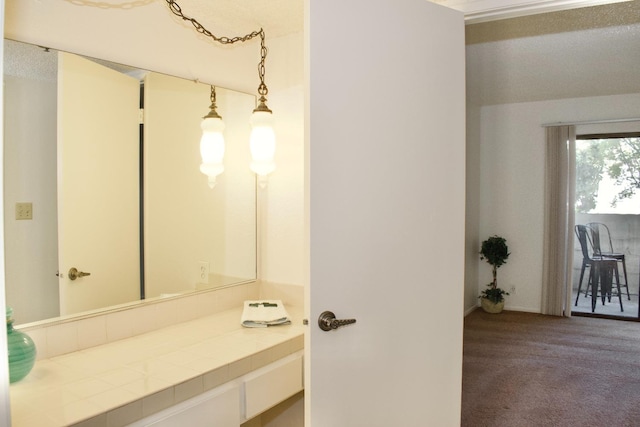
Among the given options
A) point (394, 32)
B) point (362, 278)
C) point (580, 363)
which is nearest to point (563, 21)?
point (394, 32)

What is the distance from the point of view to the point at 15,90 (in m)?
1.56

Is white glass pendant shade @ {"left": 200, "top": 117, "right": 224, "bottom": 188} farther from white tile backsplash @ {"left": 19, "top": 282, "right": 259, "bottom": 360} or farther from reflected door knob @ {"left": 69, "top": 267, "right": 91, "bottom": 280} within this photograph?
reflected door knob @ {"left": 69, "top": 267, "right": 91, "bottom": 280}

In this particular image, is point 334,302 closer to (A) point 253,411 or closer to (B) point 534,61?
(A) point 253,411

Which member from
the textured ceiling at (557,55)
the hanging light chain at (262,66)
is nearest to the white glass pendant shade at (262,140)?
the hanging light chain at (262,66)

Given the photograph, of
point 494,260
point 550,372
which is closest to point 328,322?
point 550,372

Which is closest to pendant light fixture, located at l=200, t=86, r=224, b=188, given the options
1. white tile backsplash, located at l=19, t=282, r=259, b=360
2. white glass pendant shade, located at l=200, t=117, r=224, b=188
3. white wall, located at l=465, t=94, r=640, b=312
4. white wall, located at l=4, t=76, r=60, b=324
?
white glass pendant shade, located at l=200, t=117, r=224, b=188

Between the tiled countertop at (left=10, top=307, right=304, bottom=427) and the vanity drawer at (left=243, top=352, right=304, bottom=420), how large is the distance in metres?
0.04

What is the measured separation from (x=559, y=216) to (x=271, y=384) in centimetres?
459

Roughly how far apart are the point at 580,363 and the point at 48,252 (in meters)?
3.95

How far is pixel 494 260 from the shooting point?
17.7 feet

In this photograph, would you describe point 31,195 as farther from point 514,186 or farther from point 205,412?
point 514,186

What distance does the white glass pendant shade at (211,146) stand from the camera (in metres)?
2.26

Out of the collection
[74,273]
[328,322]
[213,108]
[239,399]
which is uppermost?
[213,108]

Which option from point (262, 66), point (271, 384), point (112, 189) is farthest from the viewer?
point (262, 66)
